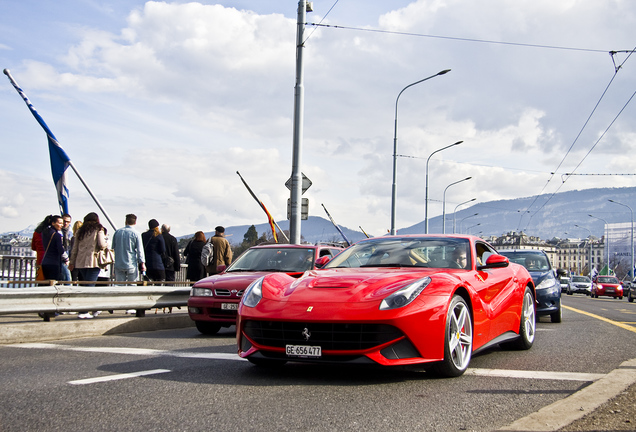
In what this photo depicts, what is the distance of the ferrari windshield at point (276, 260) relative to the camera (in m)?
10.8

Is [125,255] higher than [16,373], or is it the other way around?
[125,255]

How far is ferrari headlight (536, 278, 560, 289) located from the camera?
1259 centimetres

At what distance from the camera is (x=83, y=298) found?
9633 mm

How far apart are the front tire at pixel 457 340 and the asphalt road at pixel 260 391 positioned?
0.35 ft

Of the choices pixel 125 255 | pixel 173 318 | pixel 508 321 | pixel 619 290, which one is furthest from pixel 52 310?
pixel 619 290

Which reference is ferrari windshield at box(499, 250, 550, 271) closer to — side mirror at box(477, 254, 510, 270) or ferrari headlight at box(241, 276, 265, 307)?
side mirror at box(477, 254, 510, 270)

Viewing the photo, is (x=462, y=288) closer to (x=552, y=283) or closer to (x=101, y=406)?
(x=101, y=406)

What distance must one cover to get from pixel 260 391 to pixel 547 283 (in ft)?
29.9

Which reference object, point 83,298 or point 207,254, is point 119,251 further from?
point 83,298

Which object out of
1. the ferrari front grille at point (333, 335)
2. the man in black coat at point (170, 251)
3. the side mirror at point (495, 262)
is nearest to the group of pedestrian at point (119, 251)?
the man in black coat at point (170, 251)

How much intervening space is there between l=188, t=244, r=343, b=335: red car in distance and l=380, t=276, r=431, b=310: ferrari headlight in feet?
11.2

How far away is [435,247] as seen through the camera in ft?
22.7

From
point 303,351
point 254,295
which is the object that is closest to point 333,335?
point 303,351

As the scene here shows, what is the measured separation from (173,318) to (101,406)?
7.03m
